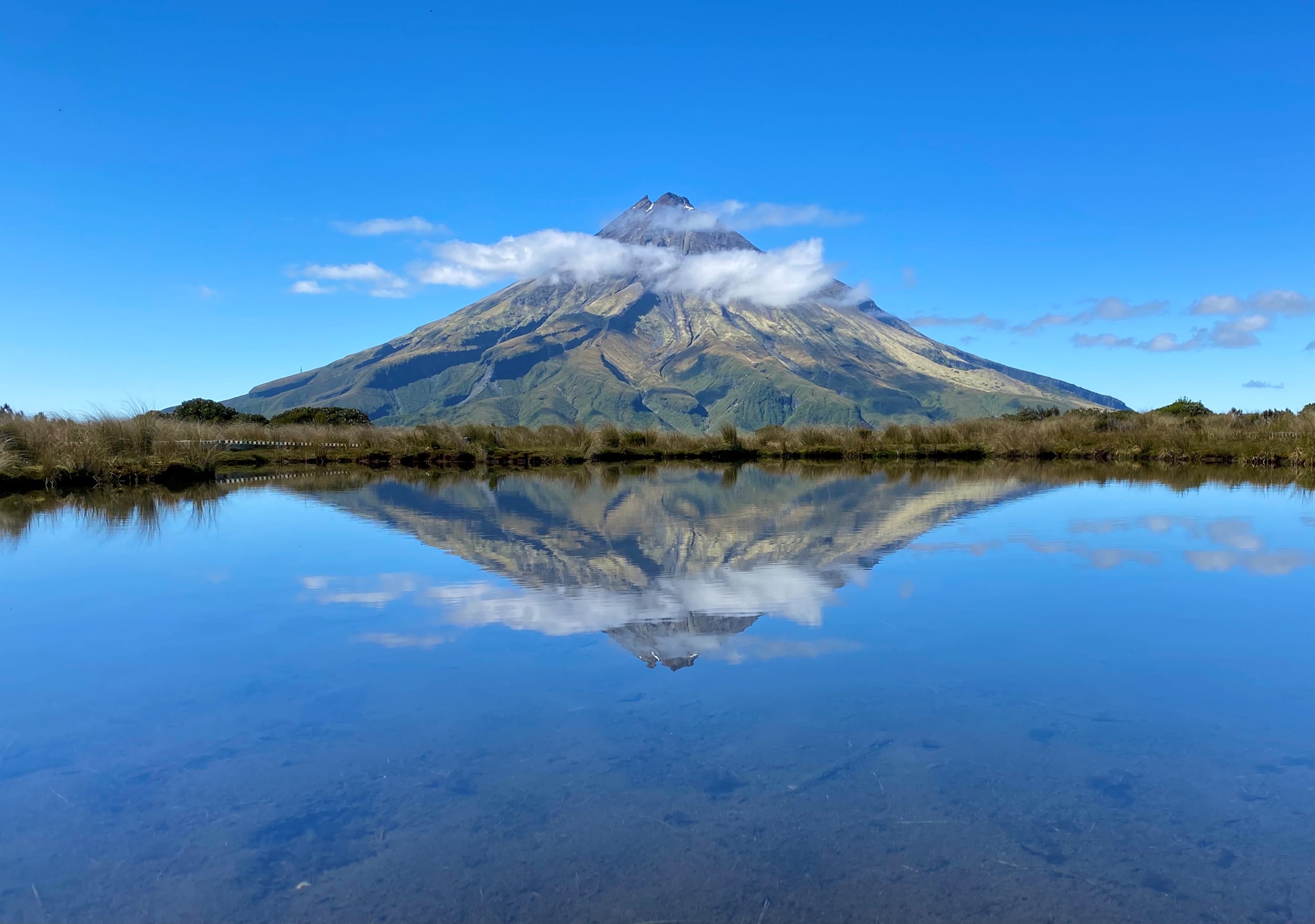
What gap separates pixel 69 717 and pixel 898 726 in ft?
15.9

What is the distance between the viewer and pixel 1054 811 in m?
3.73

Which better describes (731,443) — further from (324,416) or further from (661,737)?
(661,737)

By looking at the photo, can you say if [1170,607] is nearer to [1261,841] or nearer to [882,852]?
[1261,841]

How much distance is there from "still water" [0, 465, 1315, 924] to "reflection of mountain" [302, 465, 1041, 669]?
0.09 m

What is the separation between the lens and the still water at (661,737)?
319 centimetres

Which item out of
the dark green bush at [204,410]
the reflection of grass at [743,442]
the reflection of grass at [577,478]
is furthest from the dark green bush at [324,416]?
the reflection of grass at [577,478]

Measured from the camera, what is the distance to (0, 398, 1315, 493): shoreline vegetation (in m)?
28.9

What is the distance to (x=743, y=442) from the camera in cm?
3988

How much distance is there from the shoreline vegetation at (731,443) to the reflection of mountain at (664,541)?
29.9ft

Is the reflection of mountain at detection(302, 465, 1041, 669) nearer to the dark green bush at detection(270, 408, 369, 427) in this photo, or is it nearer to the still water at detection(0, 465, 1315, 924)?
the still water at detection(0, 465, 1315, 924)

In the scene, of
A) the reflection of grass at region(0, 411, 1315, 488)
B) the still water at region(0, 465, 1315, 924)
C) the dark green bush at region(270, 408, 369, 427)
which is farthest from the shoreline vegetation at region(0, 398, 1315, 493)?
the still water at region(0, 465, 1315, 924)

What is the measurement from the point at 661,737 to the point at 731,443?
3488cm

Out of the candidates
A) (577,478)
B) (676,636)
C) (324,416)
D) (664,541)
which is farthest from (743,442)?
(676,636)

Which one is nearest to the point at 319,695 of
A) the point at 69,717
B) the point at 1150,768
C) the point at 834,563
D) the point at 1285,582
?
the point at 69,717
